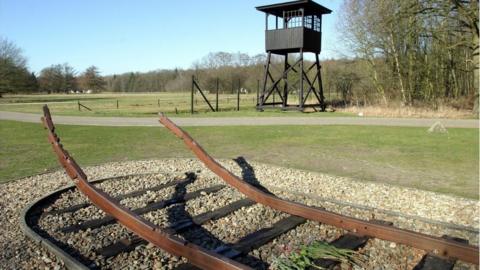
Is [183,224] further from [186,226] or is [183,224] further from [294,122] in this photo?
[294,122]

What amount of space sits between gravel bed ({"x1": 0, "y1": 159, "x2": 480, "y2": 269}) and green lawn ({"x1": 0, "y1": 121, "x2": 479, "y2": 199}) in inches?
32.2

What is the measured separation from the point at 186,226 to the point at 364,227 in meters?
1.93

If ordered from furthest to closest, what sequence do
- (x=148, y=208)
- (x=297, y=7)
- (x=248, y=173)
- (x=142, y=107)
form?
(x=142, y=107) < (x=297, y=7) < (x=248, y=173) < (x=148, y=208)

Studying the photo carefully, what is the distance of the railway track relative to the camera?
359 centimetres

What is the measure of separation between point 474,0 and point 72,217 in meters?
22.6

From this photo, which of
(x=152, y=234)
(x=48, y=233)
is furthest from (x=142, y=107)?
(x=152, y=234)

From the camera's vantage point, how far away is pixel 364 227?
4.15 m

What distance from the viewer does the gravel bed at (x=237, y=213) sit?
3875 mm

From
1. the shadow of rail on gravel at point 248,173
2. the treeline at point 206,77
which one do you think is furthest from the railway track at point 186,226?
the treeline at point 206,77

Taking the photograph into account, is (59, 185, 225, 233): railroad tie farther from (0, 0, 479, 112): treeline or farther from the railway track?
(0, 0, 479, 112): treeline

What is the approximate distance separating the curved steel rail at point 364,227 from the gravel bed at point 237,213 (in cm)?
10

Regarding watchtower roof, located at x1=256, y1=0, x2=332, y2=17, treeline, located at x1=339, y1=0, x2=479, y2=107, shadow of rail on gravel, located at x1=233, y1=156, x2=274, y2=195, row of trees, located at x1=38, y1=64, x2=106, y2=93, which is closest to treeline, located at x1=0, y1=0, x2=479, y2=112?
treeline, located at x1=339, y1=0, x2=479, y2=107

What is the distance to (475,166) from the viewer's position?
850cm

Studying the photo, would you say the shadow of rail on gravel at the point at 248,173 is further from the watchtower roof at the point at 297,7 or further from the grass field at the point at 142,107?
the watchtower roof at the point at 297,7
